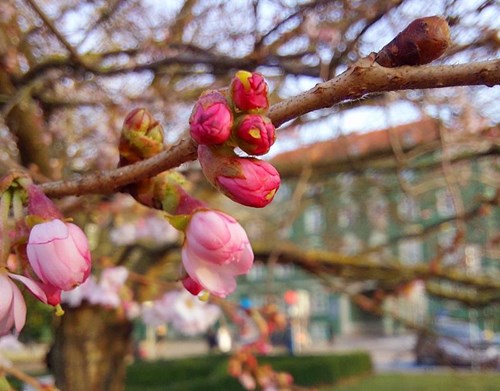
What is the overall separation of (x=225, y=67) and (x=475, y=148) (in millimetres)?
2366

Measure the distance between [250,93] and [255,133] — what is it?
1.9 inches

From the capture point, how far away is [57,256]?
756 millimetres

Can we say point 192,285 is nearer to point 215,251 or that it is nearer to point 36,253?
point 215,251

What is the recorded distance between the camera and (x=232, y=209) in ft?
26.4

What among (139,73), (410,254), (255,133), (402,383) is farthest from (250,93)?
(410,254)

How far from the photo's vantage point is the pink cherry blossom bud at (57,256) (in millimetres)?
757

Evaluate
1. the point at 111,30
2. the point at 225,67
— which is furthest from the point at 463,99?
the point at 111,30

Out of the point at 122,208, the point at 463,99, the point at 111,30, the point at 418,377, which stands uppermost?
the point at 111,30

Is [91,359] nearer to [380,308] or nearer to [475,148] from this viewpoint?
[380,308]

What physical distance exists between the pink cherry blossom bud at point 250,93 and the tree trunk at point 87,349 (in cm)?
328

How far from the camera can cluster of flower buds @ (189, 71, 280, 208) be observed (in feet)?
2.21

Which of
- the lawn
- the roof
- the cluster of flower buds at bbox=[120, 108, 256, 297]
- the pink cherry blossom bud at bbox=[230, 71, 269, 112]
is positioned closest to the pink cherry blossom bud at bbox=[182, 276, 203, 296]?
the cluster of flower buds at bbox=[120, 108, 256, 297]

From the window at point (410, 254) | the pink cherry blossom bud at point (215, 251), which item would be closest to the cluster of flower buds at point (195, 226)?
the pink cherry blossom bud at point (215, 251)

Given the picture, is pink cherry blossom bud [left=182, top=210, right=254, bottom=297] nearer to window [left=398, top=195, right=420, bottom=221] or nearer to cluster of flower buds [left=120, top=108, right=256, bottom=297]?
cluster of flower buds [left=120, top=108, right=256, bottom=297]
